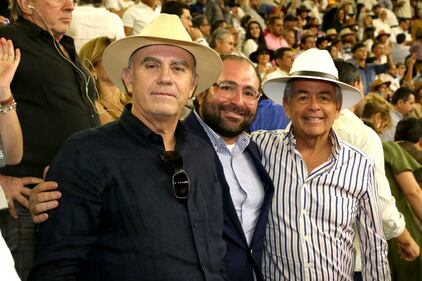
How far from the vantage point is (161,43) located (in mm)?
2359

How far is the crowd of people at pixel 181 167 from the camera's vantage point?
2094 mm

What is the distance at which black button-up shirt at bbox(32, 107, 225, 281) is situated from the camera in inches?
80.8

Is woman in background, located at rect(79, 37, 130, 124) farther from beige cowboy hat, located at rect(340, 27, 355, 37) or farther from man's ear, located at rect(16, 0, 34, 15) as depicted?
beige cowboy hat, located at rect(340, 27, 355, 37)

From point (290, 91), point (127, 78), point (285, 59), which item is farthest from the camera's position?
point (285, 59)

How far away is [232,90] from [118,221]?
3.55 feet

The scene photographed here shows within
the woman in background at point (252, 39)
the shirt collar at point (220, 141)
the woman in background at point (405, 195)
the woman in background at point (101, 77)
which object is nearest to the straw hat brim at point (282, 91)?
the shirt collar at point (220, 141)

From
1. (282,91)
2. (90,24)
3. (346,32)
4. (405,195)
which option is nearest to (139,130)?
(282,91)

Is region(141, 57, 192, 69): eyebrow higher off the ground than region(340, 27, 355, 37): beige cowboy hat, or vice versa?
region(141, 57, 192, 69): eyebrow

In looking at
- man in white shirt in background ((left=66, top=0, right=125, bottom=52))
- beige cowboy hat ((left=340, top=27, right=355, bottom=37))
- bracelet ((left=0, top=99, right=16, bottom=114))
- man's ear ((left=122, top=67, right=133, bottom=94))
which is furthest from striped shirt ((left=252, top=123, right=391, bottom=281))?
beige cowboy hat ((left=340, top=27, right=355, bottom=37))

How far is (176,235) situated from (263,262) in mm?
938

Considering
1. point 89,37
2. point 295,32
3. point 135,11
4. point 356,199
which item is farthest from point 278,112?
point 295,32

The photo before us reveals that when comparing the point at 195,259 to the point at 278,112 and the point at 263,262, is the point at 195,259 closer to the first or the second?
the point at 263,262

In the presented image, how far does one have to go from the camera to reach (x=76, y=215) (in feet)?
6.75

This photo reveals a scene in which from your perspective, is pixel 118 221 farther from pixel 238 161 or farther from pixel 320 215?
pixel 320 215
